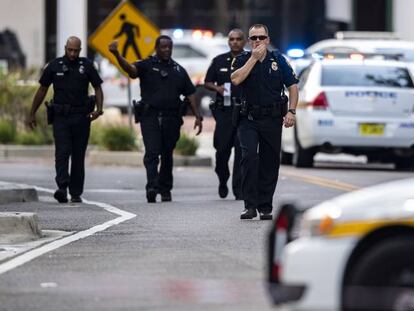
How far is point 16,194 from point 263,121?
377 centimetres

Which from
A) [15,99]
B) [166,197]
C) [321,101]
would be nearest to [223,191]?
[166,197]

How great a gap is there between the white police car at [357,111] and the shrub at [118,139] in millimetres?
3146

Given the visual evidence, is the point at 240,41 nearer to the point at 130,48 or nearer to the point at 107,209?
the point at 107,209

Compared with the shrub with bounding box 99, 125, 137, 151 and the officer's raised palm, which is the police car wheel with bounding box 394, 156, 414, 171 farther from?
the officer's raised palm

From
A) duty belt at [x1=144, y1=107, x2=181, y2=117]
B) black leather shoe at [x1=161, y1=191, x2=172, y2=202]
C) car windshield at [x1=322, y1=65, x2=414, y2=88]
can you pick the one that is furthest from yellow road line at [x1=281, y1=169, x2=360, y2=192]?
duty belt at [x1=144, y1=107, x2=181, y2=117]

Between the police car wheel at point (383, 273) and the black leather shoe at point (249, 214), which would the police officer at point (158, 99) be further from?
the police car wheel at point (383, 273)

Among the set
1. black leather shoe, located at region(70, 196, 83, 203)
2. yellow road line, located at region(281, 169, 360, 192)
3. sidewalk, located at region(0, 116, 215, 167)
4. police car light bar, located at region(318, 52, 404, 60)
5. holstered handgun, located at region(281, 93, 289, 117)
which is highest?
holstered handgun, located at region(281, 93, 289, 117)

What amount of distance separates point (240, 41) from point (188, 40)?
65.3ft

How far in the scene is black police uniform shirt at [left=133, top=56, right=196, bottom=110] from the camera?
17328 mm

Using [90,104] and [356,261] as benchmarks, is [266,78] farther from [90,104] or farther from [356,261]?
[356,261]

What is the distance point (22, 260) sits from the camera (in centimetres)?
1167

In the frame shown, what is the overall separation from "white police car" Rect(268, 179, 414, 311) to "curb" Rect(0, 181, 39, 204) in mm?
9698

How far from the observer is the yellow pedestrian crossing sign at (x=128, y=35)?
25.0 metres

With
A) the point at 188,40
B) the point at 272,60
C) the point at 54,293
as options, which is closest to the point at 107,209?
the point at 272,60
